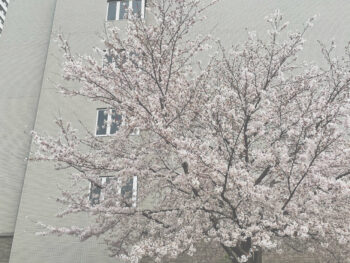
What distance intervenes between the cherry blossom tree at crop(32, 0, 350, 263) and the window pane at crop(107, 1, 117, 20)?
28.4 ft

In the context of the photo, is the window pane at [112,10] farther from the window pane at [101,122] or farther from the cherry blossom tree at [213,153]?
the cherry blossom tree at [213,153]

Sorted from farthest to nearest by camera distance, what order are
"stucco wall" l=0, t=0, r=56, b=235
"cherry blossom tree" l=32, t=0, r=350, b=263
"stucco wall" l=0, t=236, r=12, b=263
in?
"stucco wall" l=0, t=0, r=56, b=235
"stucco wall" l=0, t=236, r=12, b=263
"cherry blossom tree" l=32, t=0, r=350, b=263

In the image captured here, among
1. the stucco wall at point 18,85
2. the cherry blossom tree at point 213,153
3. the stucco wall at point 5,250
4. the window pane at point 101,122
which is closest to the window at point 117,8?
A: the stucco wall at point 18,85

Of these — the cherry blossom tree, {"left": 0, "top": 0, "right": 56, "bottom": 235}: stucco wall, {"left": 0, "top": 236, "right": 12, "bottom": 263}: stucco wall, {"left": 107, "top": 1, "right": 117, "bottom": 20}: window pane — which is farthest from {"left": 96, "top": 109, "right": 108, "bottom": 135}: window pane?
{"left": 0, "top": 236, "right": 12, "bottom": 263}: stucco wall

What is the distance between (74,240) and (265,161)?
8222mm

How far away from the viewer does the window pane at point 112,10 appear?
1533cm

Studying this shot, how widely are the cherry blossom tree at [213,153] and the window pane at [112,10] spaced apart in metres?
8.64

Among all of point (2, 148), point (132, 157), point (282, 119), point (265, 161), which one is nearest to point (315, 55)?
point (282, 119)

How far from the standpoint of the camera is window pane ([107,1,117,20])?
15.3 m

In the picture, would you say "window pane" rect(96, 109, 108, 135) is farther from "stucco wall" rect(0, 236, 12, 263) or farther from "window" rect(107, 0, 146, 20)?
"stucco wall" rect(0, 236, 12, 263)

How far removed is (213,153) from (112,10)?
11.6 m

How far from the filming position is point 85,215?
11867 millimetres

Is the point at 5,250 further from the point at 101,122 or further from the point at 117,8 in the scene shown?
the point at 117,8

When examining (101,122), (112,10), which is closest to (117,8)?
(112,10)
